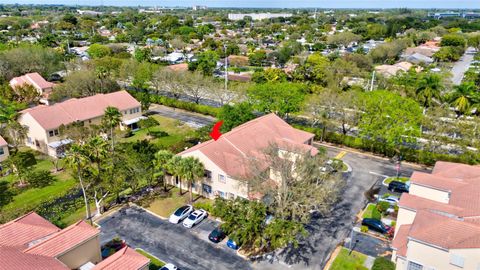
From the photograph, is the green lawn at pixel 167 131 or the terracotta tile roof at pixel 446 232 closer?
the terracotta tile roof at pixel 446 232

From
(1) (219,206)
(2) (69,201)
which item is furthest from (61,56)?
(1) (219,206)

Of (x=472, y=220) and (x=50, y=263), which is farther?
(x=472, y=220)

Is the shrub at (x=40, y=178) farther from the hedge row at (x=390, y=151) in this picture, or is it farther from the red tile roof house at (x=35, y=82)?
the red tile roof house at (x=35, y=82)

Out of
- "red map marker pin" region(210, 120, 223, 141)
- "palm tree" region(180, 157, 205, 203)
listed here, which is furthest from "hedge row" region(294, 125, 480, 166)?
"palm tree" region(180, 157, 205, 203)

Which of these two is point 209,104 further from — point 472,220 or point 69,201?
point 472,220

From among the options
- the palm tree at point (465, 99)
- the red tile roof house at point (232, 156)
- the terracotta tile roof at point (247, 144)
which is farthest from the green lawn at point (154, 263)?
the palm tree at point (465, 99)

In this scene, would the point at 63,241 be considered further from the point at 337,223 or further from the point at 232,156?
the point at 337,223

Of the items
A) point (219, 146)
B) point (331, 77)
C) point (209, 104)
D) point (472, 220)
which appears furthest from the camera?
point (331, 77)
